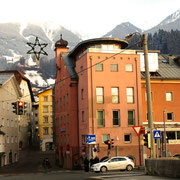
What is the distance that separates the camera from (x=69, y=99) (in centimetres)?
5131

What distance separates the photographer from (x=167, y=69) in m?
52.9

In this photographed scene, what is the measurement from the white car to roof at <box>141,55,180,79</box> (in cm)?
1727

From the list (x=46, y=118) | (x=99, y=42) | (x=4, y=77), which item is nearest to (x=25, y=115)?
(x=46, y=118)

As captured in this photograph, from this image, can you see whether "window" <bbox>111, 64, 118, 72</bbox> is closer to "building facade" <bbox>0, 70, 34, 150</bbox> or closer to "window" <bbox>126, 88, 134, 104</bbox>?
"window" <bbox>126, 88, 134, 104</bbox>

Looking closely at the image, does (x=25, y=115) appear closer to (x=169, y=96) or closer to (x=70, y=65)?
(x=70, y=65)

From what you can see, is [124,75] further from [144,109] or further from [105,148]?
[105,148]

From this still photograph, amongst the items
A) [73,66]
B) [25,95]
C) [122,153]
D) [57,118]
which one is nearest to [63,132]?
[57,118]

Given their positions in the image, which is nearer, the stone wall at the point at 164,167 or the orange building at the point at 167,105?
the stone wall at the point at 164,167

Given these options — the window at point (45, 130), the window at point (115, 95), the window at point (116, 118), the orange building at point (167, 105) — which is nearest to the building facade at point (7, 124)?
the window at point (116, 118)

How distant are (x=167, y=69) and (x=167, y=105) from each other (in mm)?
6489

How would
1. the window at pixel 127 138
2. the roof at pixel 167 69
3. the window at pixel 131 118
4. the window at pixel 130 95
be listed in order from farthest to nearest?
the roof at pixel 167 69 → the window at pixel 130 95 → the window at pixel 131 118 → the window at pixel 127 138

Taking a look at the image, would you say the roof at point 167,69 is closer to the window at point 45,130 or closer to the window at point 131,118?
the window at point 131,118

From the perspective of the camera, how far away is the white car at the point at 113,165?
114 ft

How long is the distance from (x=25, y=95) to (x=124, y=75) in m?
63.2
